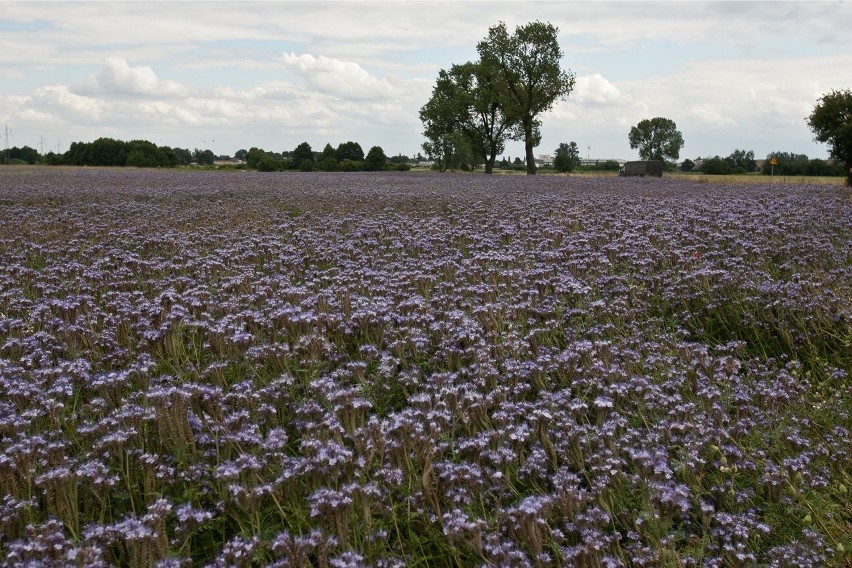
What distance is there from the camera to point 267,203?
13281 mm

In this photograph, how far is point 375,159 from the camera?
6306 cm

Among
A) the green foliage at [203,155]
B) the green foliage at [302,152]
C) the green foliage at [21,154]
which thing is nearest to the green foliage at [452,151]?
the green foliage at [302,152]

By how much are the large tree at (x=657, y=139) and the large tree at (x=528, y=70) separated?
2819 inches

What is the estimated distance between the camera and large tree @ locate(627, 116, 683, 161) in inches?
4510

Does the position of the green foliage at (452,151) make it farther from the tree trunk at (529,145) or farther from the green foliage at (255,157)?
the green foliage at (255,157)

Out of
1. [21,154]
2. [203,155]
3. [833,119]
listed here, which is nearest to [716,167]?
[833,119]

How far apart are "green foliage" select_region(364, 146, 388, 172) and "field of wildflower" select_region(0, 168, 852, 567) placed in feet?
177

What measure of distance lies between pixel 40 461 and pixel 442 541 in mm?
1709

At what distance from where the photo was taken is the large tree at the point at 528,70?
4800 cm

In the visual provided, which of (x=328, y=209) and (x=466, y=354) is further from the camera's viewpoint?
(x=328, y=209)

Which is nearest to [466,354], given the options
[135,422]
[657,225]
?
[135,422]

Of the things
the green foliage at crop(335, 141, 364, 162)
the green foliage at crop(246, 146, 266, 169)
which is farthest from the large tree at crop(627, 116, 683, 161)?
the green foliage at crop(246, 146, 266, 169)

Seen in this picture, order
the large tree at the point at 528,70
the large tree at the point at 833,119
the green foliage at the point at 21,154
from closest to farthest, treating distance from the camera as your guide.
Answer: the large tree at the point at 833,119
the large tree at the point at 528,70
the green foliage at the point at 21,154

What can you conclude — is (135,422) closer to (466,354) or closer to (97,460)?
A: (97,460)
